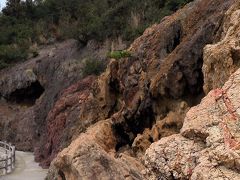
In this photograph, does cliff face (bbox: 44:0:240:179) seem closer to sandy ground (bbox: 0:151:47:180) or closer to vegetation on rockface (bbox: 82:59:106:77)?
sandy ground (bbox: 0:151:47:180)

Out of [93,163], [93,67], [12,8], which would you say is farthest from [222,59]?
[12,8]

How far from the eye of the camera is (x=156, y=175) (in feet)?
24.3

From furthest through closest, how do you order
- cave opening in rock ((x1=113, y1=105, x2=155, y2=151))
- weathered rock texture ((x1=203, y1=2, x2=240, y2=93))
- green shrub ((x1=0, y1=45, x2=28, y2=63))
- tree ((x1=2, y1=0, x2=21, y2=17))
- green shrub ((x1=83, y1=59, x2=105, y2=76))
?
tree ((x1=2, y1=0, x2=21, y2=17)) → green shrub ((x1=0, y1=45, x2=28, y2=63)) → green shrub ((x1=83, y1=59, x2=105, y2=76)) → cave opening in rock ((x1=113, y1=105, x2=155, y2=151)) → weathered rock texture ((x1=203, y1=2, x2=240, y2=93))

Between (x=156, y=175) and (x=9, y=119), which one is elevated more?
(x=156, y=175)

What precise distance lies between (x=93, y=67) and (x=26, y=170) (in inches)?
289

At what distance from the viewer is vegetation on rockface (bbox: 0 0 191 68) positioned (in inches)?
1137

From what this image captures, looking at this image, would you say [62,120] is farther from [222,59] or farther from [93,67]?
[222,59]

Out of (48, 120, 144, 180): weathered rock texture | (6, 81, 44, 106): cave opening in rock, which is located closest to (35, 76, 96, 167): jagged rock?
(48, 120, 144, 180): weathered rock texture

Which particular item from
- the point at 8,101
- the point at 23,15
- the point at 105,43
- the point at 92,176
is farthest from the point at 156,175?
the point at 23,15

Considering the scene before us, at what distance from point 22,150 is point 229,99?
73.9ft

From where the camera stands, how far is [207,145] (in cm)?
658

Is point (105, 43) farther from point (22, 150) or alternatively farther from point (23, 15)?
point (23, 15)

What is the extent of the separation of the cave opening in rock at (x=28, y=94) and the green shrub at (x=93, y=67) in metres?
7.07

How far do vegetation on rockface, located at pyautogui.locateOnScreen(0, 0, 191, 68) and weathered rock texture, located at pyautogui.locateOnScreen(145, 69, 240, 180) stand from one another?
58.3ft
